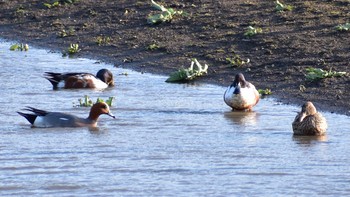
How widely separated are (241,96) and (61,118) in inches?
87.0

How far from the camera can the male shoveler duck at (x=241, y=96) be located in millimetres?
13266

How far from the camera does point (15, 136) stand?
471 inches

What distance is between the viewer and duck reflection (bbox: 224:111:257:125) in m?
12.8

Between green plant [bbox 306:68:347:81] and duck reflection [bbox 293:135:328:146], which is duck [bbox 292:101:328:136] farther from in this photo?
green plant [bbox 306:68:347:81]

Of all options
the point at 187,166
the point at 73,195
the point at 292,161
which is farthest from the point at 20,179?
the point at 292,161

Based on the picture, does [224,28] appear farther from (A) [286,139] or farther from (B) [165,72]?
(A) [286,139]

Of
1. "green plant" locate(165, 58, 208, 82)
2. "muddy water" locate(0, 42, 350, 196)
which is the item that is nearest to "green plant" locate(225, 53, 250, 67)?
"green plant" locate(165, 58, 208, 82)

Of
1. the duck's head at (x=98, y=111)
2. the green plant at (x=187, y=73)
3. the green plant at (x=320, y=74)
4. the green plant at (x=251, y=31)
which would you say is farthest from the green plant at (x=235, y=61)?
the duck's head at (x=98, y=111)

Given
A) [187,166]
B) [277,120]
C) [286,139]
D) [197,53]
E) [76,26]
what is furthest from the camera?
[76,26]

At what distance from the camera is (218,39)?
17.8 m

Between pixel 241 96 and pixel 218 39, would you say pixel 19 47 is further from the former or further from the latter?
pixel 241 96

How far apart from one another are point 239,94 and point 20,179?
3.99m

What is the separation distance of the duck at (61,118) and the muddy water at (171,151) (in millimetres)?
111

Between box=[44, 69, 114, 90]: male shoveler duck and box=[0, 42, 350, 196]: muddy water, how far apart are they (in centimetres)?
61
